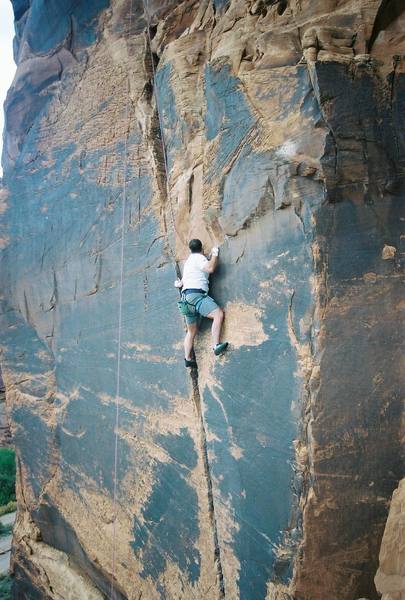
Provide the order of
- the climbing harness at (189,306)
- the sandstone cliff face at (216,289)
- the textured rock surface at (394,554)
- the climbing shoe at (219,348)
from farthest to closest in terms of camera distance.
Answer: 1. the climbing harness at (189,306)
2. the climbing shoe at (219,348)
3. the sandstone cliff face at (216,289)
4. the textured rock surface at (394,554)

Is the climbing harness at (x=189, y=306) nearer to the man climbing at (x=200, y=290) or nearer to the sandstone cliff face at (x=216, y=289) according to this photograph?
the man climbing at (x=200, y=290)

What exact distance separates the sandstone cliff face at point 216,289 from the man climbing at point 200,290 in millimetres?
106

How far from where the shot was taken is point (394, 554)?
274 centimetres

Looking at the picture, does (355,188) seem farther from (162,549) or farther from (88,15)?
(88,15)

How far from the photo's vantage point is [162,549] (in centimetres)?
430

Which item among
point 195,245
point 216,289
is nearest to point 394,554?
point 216,289

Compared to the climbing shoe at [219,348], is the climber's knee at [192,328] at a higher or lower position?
higher

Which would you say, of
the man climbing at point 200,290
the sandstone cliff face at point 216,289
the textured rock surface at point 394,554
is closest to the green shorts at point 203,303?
the man climbing at point 200,290

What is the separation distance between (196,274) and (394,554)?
2.48 meters

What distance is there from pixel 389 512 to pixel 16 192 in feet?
20.0

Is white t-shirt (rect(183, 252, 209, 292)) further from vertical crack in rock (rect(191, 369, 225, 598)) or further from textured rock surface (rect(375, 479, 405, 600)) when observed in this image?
textured rock surface (rect(375, 479, 405, 600))

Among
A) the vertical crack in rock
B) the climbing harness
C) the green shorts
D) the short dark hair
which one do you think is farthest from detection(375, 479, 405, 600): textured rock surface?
the short dark hair

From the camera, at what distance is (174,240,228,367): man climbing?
11.8 ft

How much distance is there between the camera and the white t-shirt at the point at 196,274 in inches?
144
